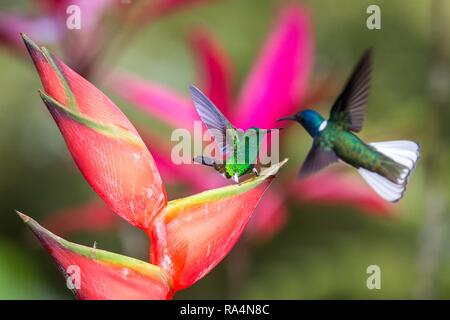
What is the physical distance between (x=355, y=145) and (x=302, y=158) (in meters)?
0.44

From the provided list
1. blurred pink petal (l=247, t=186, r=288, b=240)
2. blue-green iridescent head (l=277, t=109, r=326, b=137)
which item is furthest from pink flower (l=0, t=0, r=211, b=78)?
blue-green iridescent head (l=277, t=109, r=326, b=137)

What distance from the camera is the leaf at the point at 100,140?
16 centimetres

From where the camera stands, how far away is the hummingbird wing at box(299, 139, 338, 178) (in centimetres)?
21

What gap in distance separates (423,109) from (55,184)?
355 millimetres

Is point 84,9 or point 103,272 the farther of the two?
point 84,9

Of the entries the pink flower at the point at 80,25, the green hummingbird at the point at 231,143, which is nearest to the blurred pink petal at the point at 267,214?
the pink flower at the point at 80,25

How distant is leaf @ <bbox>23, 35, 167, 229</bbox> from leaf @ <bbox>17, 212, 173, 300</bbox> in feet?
0.04

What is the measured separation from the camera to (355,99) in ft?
0.71

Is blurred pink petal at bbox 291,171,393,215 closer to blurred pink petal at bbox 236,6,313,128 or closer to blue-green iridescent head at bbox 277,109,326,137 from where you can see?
blurred pink petal at bbox 236,6,313,128

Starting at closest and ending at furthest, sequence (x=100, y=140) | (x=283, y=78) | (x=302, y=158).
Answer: (x=100, y=140) < (x=283, y=78) < (x=302, y=158)

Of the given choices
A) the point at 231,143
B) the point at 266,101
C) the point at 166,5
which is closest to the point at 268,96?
the point at 266,101

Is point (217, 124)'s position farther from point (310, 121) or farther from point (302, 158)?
point (302, 158)

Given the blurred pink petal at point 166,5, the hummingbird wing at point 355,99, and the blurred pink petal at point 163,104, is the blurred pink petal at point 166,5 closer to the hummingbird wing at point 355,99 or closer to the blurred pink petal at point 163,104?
the blurred pink petal at point 163,104
